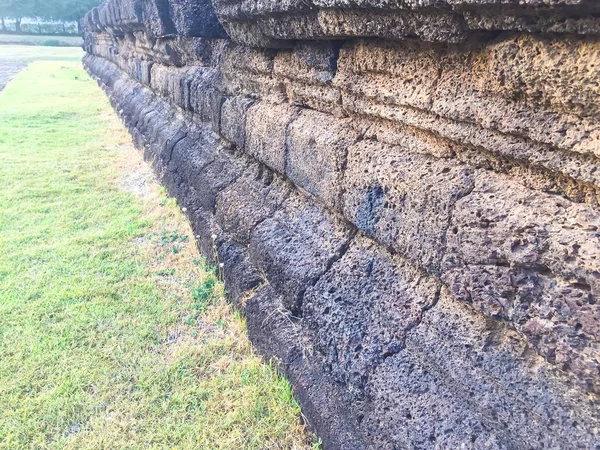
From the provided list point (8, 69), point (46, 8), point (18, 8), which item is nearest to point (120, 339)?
point (8, 69)

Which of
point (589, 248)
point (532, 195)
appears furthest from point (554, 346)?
point (532, 195)

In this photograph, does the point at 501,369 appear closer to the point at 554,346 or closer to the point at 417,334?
the point at 554,346

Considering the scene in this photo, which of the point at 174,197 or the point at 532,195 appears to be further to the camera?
the point at 174,197

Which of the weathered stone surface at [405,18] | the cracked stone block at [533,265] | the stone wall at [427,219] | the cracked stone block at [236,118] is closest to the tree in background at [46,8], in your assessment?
the cracked stone block at [236,118]

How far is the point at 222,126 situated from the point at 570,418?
2.91m

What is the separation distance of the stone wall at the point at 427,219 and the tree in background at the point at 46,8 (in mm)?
43857

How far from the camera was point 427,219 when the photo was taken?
1.63 metres

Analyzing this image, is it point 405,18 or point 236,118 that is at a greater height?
point 405,18

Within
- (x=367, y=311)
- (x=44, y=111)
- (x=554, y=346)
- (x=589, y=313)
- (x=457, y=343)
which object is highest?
(x=589, y=313)

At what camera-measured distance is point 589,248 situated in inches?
44.9

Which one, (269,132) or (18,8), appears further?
(18,8)

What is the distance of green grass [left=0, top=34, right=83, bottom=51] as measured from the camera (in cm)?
3825

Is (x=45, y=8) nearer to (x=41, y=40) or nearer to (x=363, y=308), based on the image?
(x=41, y=40)

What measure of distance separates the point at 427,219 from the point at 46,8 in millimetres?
47087
